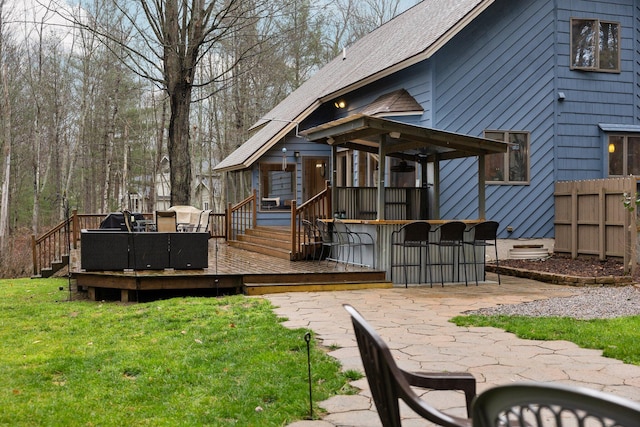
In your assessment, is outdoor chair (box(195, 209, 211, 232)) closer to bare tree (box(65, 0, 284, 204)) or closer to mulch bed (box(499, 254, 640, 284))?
bare tree (box(65, 0, 284, 204))

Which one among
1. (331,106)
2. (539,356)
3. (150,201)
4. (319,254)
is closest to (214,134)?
(150,201)

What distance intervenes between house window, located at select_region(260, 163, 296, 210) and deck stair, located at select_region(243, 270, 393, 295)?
26.2ft

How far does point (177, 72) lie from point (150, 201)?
2558 centimetres

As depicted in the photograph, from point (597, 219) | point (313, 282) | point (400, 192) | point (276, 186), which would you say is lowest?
point (313, 282)

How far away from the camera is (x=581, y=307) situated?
25.1 feet

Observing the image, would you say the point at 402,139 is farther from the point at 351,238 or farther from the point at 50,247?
the point at 50,247

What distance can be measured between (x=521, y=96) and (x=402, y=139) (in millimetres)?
3845

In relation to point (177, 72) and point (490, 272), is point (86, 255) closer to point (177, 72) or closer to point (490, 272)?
point (177, 72)

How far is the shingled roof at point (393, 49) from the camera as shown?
11492 mm

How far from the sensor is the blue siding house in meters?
12.0

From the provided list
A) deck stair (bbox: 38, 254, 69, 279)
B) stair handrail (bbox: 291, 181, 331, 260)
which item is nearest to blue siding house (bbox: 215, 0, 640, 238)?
stair handrail (bbox: 291, 181, 331, 260)

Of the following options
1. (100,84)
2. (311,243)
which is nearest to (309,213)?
(311,243)

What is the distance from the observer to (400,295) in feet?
29.2

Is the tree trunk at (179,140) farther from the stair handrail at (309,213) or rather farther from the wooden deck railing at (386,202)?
the wooden deck railing at (386,202)
